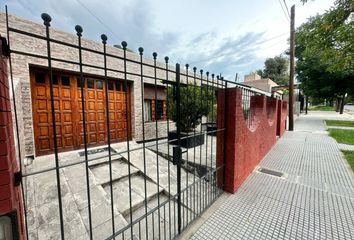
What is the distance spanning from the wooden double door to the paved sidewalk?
3.05 metres

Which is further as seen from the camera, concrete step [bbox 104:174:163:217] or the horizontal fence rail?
concrete step [bbox 104:174:163:217]

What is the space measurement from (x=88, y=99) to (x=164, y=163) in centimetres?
321

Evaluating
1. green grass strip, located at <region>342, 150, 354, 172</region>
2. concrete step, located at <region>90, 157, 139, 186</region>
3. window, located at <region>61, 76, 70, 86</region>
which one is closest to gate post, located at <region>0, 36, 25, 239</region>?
concrete step, located at <region>90, 157, 139, 186</region>

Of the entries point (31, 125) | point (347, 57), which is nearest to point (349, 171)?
point (347, 57)

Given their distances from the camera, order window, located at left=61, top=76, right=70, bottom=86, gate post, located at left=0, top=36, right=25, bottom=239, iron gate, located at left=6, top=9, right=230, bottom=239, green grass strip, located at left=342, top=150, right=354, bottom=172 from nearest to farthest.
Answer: gate post, located at left=0, top=36, right=25, bottom=239
iron gate, located at left=6, top=9, right=230, bottom=239
green grass strip, located at left=342, top=150, right=354, bottom=172
window, located at left=61, top=76, right=70, bottom=86

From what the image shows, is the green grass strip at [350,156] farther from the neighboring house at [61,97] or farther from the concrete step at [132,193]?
the neighboring house at [61,97]

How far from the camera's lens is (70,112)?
5.14 metres

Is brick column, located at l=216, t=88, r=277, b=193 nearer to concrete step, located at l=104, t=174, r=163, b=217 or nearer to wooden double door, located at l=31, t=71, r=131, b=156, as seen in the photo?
concrete step, located at l=104, t=174, r=163, b=217

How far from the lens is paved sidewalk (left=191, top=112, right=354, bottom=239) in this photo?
2.35 metres

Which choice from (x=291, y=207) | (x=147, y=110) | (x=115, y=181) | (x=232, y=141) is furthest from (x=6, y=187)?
(x=147, y=110)

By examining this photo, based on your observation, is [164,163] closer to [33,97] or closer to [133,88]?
[133,88]

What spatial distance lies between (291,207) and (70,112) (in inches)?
228

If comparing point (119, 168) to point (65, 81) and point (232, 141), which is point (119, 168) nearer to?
point (232, 141)

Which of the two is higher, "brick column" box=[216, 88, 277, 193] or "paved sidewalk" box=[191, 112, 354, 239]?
"brick column" box=[216, 88, 277, 193]
